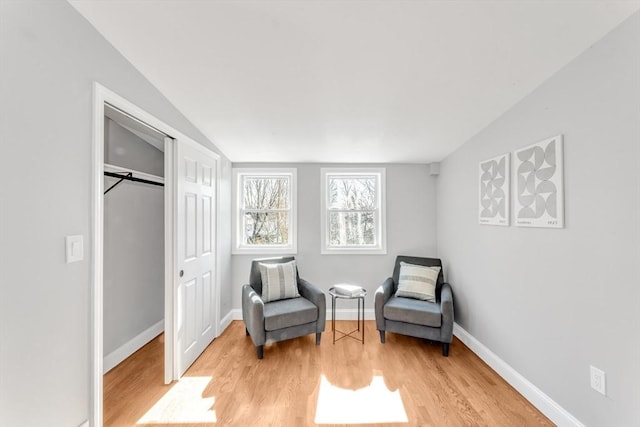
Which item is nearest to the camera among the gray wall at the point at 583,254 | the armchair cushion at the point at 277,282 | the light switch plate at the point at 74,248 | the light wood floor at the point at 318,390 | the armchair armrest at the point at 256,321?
the light switch plate at the point at 74,248

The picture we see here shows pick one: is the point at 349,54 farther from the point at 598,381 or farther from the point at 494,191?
the point at 598,381

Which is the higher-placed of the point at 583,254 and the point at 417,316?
the point at 583,254

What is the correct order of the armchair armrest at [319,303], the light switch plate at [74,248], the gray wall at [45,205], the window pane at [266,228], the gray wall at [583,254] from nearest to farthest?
1. the gray wall at [45,205]
2. the light switch plate at [74,248]
3. the gray wall at [583,254]
4. the armchair armrest at [319,303]
5. the window pane at [266,228]

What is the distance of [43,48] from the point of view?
122 cm

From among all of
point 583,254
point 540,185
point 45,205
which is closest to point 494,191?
point 540,185

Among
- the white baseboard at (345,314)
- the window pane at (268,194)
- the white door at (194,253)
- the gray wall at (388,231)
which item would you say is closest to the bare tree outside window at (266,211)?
the window pane at (268,194)

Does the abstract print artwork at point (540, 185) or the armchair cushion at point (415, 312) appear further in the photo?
the armchair cushion at point (415, 312)

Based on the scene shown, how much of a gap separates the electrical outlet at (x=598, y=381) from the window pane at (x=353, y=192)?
105 inches

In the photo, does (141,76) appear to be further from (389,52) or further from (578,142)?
(578,142)

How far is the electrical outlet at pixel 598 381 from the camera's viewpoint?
1.55 metres

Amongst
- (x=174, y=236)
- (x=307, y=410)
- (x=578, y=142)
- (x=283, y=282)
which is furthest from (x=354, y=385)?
(x=578, y=142)

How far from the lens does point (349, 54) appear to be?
1.70 meters

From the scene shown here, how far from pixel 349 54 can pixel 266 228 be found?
Answer: 8.64ft

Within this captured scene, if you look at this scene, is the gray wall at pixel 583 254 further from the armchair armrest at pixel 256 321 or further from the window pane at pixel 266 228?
the window pane at pixel 266 228
